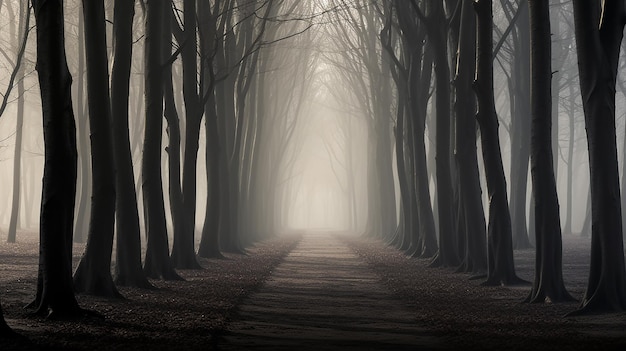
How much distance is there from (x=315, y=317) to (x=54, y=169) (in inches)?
153

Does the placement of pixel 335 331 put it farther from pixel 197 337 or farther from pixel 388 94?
pixel 388 94

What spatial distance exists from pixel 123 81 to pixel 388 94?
25.3 m

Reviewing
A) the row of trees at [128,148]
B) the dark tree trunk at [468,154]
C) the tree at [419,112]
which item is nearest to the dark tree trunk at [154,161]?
the row of trees at [128,148]

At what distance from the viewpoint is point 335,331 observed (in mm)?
10602

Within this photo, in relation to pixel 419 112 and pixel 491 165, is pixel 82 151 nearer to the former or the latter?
pixel 419 112

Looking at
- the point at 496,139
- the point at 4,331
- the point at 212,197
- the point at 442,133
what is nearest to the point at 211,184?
the point at 212,197

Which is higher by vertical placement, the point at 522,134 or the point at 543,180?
the point at 522,134

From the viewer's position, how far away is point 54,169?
11258mm

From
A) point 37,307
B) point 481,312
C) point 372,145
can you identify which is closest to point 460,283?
point 481,312

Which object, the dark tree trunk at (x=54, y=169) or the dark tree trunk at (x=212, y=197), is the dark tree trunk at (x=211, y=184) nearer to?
the dark tree trunk at (x=212, y=197)

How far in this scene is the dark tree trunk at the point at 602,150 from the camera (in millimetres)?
12323

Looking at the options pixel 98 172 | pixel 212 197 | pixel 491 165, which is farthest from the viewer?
pixel 212 197

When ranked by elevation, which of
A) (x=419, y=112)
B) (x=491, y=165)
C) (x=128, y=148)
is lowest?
(x=491, y=165)

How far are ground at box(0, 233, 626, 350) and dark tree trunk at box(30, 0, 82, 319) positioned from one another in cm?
46
